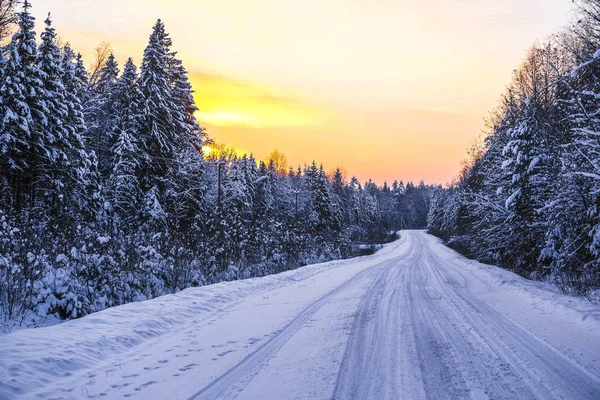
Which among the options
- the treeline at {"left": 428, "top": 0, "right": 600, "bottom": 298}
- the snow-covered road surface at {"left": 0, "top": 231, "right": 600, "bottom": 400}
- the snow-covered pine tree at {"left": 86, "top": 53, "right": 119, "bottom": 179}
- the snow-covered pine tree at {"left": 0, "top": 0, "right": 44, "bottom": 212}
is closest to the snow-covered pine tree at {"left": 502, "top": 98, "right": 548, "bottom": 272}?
the treeline at {"left": 428, "top": 0, "right": 600, "bottom": 298}

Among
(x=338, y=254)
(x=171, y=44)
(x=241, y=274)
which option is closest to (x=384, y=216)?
(x=338, y=254)

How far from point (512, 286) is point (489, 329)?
5630 millimetres

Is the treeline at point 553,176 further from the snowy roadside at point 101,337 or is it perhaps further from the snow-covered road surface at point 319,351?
the snowy roadside at point 101,337

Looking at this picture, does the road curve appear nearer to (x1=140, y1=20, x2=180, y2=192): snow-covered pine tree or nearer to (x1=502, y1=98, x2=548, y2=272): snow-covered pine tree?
(x1=502, y1=98, x2=548, y2=272): snow-covered pine tree

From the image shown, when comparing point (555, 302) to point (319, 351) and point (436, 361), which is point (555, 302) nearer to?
point (436, 361)

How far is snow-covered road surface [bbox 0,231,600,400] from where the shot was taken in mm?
3975

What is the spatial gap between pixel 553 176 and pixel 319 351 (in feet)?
48.8

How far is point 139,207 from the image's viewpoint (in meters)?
21.0

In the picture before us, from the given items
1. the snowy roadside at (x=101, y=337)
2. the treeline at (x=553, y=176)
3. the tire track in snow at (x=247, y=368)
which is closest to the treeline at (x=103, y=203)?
the snowy roadside at (x=101, y=337)

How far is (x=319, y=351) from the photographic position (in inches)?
204

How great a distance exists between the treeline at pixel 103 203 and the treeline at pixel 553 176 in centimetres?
1140

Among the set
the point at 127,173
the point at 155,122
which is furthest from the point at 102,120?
the point at 127,173

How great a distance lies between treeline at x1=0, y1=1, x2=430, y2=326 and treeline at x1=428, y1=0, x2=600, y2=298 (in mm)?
11405

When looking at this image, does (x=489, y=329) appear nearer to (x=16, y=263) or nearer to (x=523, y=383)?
(x=523, y=383)
